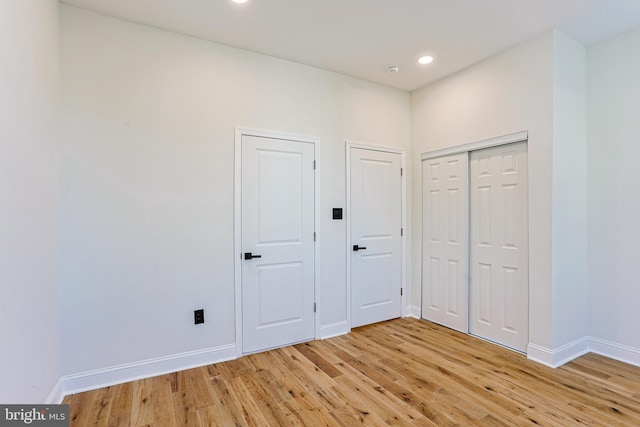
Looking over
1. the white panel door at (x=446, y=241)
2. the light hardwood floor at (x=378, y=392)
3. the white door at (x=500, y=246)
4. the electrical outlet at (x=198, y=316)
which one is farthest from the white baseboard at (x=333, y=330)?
the white door at (x=500, y=246)

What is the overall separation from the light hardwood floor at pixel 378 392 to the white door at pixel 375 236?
2.52 feet

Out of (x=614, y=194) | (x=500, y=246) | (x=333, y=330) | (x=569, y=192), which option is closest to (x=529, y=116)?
(x=569, y=192)

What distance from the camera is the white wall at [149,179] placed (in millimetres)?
2338

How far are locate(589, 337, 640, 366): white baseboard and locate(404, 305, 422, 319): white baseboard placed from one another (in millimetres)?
1652

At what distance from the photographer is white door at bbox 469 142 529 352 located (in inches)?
114

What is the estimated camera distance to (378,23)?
2.57 m

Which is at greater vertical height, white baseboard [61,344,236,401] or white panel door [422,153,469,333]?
white panel door [422,153,469,333]

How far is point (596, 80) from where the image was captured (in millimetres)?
2900

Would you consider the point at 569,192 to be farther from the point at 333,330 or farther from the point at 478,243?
the point at 333,330

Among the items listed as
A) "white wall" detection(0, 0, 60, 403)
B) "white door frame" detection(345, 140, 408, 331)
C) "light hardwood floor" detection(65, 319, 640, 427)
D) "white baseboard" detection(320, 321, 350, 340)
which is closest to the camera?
"white wall" detection(0, 0, 60, 403)

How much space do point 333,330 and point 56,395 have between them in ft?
7.70

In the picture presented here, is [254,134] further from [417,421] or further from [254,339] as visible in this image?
[417,421]

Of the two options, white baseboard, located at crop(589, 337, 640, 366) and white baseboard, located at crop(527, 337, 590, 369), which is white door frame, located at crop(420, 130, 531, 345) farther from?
white baseboard, located at crop(589, 337, 640, 366)

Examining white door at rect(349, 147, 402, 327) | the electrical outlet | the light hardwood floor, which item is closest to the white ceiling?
white door at rect(349, 147, 402, 327)
